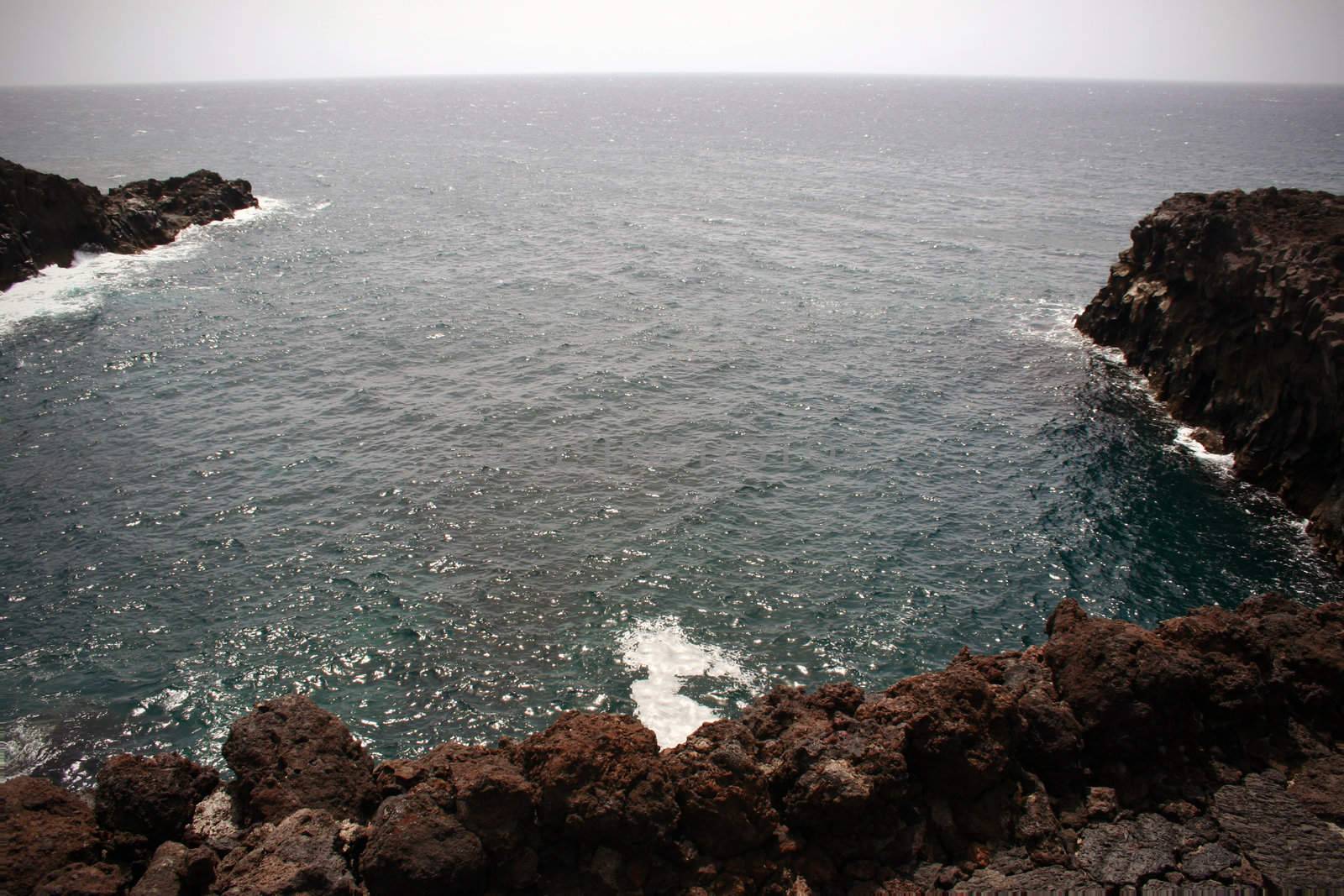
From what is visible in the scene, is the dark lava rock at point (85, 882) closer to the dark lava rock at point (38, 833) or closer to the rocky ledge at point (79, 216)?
the dark lava rock at point (38, 833)

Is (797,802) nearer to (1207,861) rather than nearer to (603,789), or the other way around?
(603,789)

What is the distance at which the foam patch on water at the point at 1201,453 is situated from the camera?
54.3 metres

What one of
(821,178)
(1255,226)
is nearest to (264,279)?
(1255,226)

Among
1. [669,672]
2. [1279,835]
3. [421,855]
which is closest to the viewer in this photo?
[421,855]

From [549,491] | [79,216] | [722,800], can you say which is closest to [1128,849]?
[722,800]

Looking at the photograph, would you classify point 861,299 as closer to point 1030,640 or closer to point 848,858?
point 1030,640

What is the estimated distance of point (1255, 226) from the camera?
61969mm

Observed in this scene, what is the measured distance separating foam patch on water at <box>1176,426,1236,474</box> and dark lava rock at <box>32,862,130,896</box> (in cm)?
6035

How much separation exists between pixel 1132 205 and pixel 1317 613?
125m

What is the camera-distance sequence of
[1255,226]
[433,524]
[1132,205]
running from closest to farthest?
[433,524] < [1255,226] < [1132,205]

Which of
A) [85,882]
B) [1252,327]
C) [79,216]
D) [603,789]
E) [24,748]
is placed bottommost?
[24,748]

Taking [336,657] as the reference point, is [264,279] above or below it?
above

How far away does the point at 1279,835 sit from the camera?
23547mm

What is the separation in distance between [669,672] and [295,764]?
52.1ft
